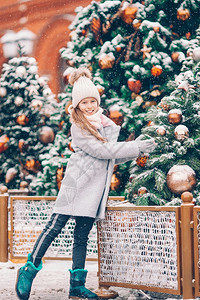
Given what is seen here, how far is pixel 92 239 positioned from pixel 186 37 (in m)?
2.61

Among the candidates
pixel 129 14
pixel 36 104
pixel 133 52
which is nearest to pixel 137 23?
pixel 129 14

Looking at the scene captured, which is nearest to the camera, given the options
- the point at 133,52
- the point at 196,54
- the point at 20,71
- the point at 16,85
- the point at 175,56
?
the point at 196,54

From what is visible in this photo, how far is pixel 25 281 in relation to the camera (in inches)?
123

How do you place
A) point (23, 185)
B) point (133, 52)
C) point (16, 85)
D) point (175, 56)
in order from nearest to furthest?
point (175, 56), point (133, 52), point (23, 185), point (16, 85)

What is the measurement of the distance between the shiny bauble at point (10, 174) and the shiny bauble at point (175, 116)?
3.44 meters

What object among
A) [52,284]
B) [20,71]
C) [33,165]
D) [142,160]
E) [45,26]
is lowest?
[52,284]

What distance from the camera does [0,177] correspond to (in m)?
6.84

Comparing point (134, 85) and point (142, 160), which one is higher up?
point (134, 85)

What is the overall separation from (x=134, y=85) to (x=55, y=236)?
2.44 meters

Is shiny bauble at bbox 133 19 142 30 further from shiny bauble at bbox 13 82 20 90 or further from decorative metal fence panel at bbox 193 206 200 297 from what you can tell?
decorative metal fence panel at bbox 193 206 200 297

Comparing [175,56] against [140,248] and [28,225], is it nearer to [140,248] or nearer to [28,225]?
[28,225]

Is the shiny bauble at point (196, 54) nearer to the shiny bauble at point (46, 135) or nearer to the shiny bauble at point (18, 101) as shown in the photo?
the shiny bauble at point (46, 135)

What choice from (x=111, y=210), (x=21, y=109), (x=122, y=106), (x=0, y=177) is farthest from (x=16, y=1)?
(x=111, y=210)

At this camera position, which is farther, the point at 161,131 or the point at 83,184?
the point at 161,131
